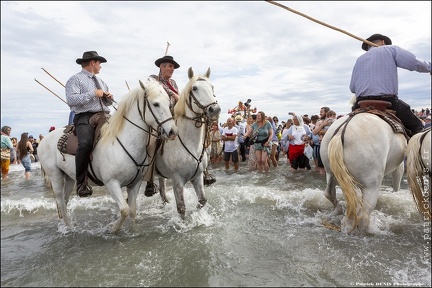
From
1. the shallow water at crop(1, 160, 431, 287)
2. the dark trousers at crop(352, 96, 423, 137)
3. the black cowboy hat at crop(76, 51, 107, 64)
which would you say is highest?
the black cowboy hat at crop(76, 51, 107, 64)

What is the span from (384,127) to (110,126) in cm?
398

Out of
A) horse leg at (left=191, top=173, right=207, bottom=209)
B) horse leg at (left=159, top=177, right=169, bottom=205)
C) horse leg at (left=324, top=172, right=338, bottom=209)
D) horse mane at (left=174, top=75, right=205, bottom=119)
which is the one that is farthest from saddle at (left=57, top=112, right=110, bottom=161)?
horse leg at (left=324, top=172, right=338, bottom=209)

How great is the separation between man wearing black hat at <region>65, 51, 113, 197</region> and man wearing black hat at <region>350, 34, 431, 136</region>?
4.01 metres

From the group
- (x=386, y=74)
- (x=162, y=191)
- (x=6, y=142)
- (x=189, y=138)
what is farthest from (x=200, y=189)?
(x=386, y=74)

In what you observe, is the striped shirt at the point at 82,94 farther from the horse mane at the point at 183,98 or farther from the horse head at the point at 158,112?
the horse mane at the point at 183,98

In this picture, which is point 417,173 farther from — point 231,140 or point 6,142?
point 231,140

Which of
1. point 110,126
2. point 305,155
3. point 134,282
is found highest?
point 110,126

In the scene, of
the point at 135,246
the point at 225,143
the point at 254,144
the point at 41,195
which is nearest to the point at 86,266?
the point at 135,246

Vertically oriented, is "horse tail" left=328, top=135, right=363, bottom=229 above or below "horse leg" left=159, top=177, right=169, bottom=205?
above

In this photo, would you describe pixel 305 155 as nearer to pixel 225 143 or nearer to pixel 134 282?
pixel 225 143

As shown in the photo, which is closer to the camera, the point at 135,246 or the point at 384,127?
the point at 384,127

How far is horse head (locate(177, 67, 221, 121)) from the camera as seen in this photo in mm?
4488

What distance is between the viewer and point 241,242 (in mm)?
4410

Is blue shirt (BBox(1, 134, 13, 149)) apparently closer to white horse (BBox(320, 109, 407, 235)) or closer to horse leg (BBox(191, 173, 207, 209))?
horse leg (BBox(191, 173, 207, 209))
